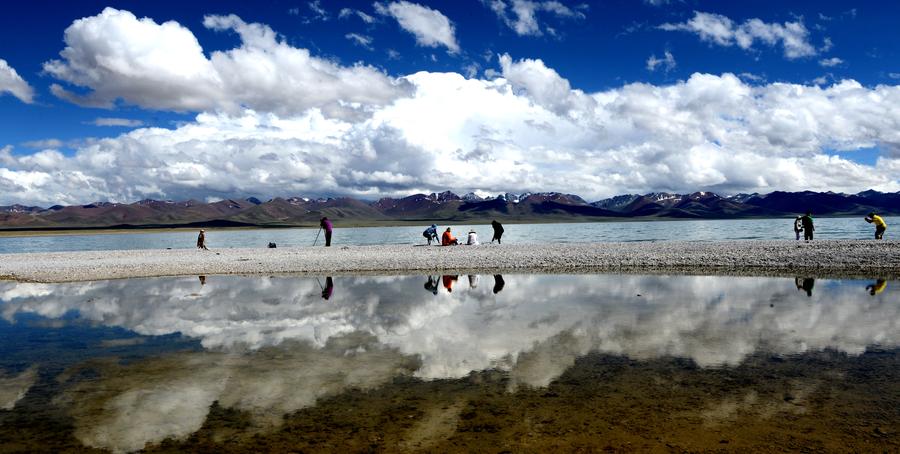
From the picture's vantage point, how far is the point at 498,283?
25281 millimetres

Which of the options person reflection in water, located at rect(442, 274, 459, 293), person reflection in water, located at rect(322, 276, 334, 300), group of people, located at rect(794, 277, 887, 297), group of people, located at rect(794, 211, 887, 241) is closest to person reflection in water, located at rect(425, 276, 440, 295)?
person reflection in water, located at rect(442, 274, 459, 293)

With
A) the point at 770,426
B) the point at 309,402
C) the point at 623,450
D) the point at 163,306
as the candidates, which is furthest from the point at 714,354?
the point at 163,306

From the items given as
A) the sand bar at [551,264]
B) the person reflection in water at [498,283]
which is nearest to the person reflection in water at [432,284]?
the person reflection in water at [498,283]

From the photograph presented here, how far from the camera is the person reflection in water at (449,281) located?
78.4ft

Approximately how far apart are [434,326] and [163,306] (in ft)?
35.6

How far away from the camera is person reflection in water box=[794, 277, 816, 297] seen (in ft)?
69.6

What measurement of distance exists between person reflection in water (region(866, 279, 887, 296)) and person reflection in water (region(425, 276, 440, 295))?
51.6 feet

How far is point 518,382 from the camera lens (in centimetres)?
1014

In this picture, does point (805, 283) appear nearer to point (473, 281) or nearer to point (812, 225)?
point (473, 281)

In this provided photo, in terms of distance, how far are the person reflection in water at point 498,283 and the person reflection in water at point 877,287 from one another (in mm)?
13084

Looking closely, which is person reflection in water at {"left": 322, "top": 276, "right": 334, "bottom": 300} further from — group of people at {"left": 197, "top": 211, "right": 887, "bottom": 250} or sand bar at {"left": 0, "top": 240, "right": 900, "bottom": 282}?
group of people at {"left": 197, "top": 211, "right": 887, "bottom": 250}

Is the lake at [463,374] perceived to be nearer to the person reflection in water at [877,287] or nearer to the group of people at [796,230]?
the person reflection in water at [877,287]

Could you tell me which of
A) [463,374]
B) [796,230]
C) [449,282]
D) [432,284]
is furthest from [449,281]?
[796,230]

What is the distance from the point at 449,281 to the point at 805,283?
1482 centimetres
